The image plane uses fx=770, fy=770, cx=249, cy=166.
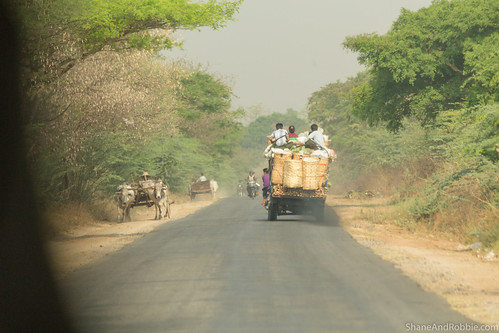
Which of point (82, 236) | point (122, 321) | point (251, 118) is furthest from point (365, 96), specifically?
point (251, 118)

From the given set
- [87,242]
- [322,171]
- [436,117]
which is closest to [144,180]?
[322,171]

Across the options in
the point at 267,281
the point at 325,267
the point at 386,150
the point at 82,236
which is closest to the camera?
the point at 267,281

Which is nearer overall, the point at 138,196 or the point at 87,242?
the point at 87,242

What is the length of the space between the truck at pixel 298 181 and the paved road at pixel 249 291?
15.0 ft

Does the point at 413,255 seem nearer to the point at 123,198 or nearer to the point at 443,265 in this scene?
the point at 443,265

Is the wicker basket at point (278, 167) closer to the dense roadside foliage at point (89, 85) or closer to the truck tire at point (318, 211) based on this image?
the truck tire at point (318, 211)

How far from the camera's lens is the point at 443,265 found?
46.2 ft

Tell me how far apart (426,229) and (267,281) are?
11.2 metres

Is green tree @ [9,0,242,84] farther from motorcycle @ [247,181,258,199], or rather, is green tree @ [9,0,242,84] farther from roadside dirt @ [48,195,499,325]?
motorcycle @ [247,181,258,199]

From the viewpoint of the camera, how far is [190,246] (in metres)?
16.7

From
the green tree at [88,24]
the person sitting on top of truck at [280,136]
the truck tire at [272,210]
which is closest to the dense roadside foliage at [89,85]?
the green tree at [88,24]

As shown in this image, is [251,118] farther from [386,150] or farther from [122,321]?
[122,321]

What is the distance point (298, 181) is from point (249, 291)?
36.7 feet

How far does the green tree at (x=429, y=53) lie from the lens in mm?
32750
